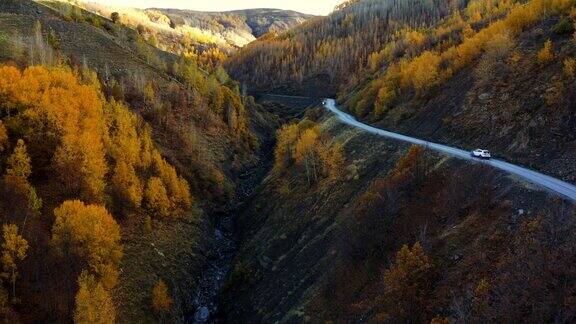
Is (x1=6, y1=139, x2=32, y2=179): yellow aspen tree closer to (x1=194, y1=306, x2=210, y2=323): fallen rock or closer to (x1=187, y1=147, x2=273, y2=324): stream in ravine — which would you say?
(x1=187, y1=147, x2=273, y2=324): stream in ravine

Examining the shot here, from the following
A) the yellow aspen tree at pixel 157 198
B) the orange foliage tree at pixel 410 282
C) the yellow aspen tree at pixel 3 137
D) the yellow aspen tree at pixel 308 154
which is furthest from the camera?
the yellow aspen tree at pixel 308 154

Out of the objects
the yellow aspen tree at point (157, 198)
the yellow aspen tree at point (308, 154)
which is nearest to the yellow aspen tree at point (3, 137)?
the yellow aspen tree at point (157, 198)

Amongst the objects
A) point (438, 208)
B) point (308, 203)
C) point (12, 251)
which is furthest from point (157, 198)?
point (438, 208)

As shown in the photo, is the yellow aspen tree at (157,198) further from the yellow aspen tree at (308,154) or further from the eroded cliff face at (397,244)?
the yellow aspen tree at (308,154)

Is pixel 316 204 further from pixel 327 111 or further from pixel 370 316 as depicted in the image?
pixel 327 111

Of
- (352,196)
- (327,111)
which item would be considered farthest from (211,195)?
(327,111)

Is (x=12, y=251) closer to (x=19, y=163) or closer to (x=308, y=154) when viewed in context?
(x=19, y=163)

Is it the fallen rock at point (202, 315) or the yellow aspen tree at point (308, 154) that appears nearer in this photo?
the fallen rock at point (202, 315)
